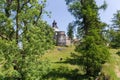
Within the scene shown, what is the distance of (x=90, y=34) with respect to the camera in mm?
45969

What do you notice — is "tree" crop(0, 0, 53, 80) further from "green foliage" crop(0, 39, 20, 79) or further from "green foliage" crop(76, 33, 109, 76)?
"green foliage" crop(76, 33, 109, 76)

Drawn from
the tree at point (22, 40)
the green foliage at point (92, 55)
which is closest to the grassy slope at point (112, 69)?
the green foliage at point (92, 55)

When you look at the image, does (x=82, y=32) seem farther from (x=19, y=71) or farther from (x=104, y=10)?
(x=19, y=71)

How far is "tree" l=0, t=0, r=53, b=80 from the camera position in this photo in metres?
31.7

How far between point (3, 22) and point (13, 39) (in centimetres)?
206

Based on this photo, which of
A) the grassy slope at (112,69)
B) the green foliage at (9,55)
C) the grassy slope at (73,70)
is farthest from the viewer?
the grassy slope at (73,70)

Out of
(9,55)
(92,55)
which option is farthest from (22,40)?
(92,55)

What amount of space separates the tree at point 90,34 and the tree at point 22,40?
11261 millimetres

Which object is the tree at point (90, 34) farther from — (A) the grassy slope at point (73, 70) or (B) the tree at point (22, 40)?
(B) the tree at point (22, 40)

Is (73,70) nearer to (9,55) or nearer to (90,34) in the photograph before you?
(90,34)

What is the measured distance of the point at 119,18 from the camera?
312ft

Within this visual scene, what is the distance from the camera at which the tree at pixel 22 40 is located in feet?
104

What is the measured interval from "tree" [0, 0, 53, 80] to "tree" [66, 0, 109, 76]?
36.9 ft

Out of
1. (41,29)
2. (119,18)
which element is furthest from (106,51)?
(119,18)
